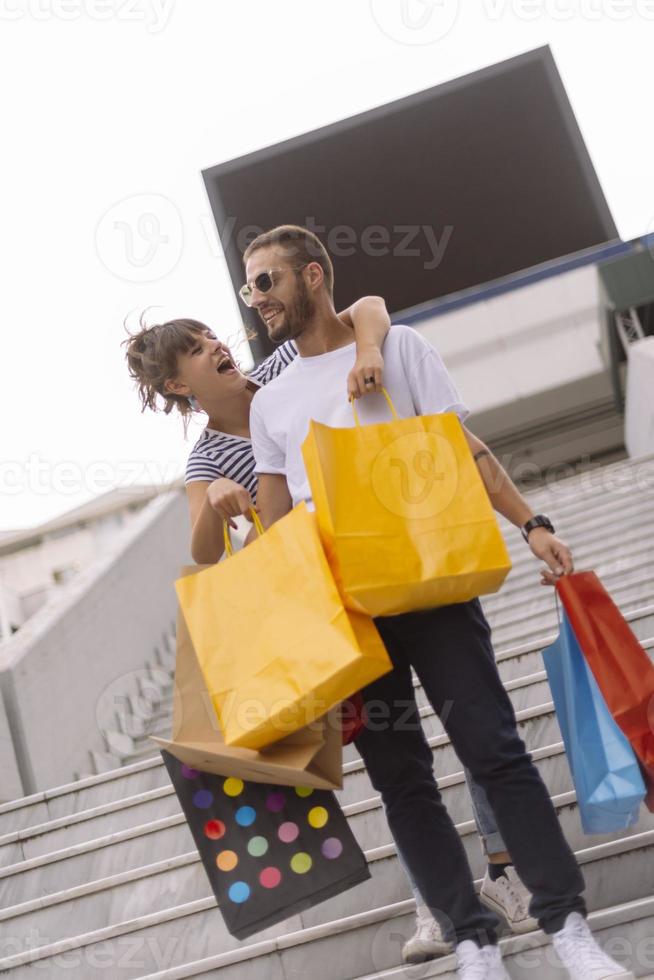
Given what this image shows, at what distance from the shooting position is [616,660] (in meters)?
2.35

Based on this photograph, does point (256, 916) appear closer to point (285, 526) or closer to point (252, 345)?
point (285, 526)

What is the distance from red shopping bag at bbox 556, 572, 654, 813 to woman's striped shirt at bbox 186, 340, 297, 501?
0.83 m

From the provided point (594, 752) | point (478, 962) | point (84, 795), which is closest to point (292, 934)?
point (478, 962)

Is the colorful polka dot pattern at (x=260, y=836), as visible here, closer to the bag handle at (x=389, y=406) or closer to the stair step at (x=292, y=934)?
the stair step at (x=292, y=934)

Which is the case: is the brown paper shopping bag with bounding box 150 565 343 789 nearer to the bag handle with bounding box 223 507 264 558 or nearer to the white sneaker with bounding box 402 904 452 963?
the bag handle with bounding box 223 507 264 558

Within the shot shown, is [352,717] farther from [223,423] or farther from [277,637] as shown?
[223,423]

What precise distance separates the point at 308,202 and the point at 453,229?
1.75 m

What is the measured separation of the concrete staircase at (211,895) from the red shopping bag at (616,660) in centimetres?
41

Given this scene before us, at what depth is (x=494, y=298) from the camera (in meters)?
11.7

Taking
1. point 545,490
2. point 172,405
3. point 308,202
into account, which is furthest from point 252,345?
point 172,405

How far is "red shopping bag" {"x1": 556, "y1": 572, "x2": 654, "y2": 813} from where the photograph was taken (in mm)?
2275

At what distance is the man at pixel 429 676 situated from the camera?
2145mm

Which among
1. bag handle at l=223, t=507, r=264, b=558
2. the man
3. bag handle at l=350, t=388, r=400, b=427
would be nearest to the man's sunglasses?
the man

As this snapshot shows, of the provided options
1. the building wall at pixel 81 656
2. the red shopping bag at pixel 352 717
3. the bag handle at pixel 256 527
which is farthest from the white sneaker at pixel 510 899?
the building wall at pixel 81 656
